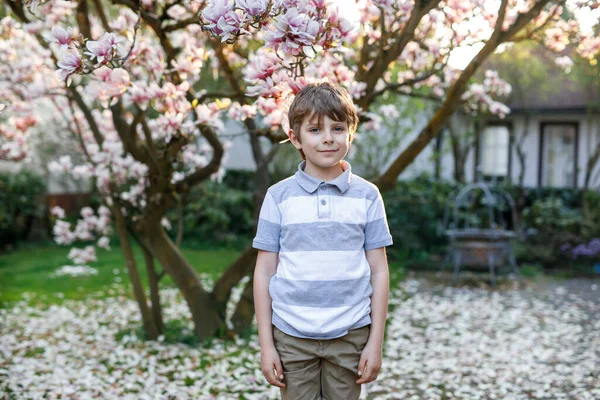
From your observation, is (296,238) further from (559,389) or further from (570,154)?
(570,154)

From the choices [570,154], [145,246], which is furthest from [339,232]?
[570,154]

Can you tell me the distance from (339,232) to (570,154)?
1096 centimetres

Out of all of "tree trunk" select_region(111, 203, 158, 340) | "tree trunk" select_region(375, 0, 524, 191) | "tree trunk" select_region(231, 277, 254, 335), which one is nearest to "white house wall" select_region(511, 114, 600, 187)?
"tree trunk" select_region(375, 0, 524, 191)

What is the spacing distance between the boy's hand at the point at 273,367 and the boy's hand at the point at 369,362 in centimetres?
25

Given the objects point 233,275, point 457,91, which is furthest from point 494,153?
point 233,275

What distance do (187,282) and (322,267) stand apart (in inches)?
102

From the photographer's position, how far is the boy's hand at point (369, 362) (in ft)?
6.44

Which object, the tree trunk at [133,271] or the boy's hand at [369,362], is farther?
the tree trunk at [133,271]

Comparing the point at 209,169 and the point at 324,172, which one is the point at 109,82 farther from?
the point at 209,169

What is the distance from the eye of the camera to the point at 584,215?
8.80m

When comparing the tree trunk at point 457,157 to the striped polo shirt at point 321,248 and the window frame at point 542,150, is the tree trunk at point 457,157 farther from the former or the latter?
the striped polo shirt at point 321,248

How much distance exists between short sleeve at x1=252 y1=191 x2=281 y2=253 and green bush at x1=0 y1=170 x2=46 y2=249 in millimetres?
7908

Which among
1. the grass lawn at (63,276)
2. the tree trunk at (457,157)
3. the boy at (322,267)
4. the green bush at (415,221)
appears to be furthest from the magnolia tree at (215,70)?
the tree trunk at (457,157)

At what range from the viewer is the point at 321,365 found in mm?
2016
